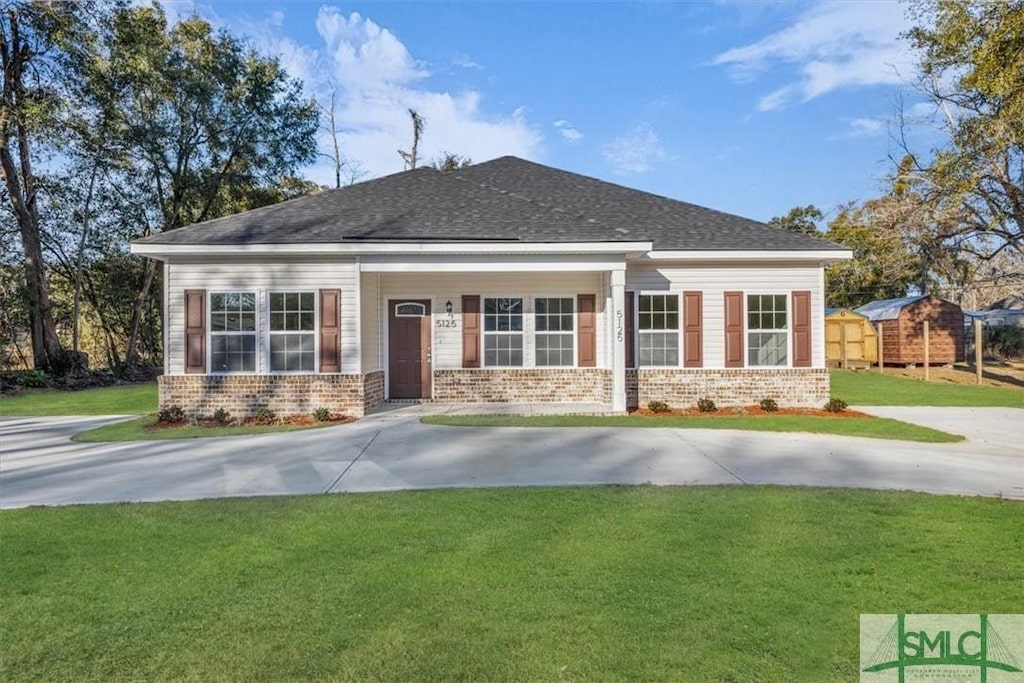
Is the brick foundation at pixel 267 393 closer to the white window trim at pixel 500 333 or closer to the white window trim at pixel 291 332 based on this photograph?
the white window trim at pixel 291 332

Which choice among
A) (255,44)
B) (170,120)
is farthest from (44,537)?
(255,44)

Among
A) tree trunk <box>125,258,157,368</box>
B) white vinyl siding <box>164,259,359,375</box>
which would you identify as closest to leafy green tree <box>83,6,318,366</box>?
tree trunk <box>125,258,157,368</box>

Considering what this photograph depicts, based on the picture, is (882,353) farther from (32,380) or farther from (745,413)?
(32,380)

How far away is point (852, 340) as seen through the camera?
2431cm

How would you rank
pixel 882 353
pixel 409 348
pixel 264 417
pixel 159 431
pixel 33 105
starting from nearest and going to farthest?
pixel 159 431, pixel 264 417, pixel 409 348, pixel 33 105, pixel 882 353

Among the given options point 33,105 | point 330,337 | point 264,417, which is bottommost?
point 264,417

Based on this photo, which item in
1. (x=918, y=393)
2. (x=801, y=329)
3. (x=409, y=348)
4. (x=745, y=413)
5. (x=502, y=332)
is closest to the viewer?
(x=745, y=413)

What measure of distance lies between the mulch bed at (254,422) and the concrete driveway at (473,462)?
92 cm

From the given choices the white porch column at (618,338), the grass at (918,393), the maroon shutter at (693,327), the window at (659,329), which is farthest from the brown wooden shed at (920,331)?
the white porch column at (618,338)

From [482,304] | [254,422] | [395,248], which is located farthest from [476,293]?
[254,422]

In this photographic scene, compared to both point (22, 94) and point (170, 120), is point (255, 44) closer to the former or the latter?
point (170, 120)

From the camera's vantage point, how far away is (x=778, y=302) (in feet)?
40.8

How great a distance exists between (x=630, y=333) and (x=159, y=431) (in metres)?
9.06

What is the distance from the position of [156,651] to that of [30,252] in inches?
882
